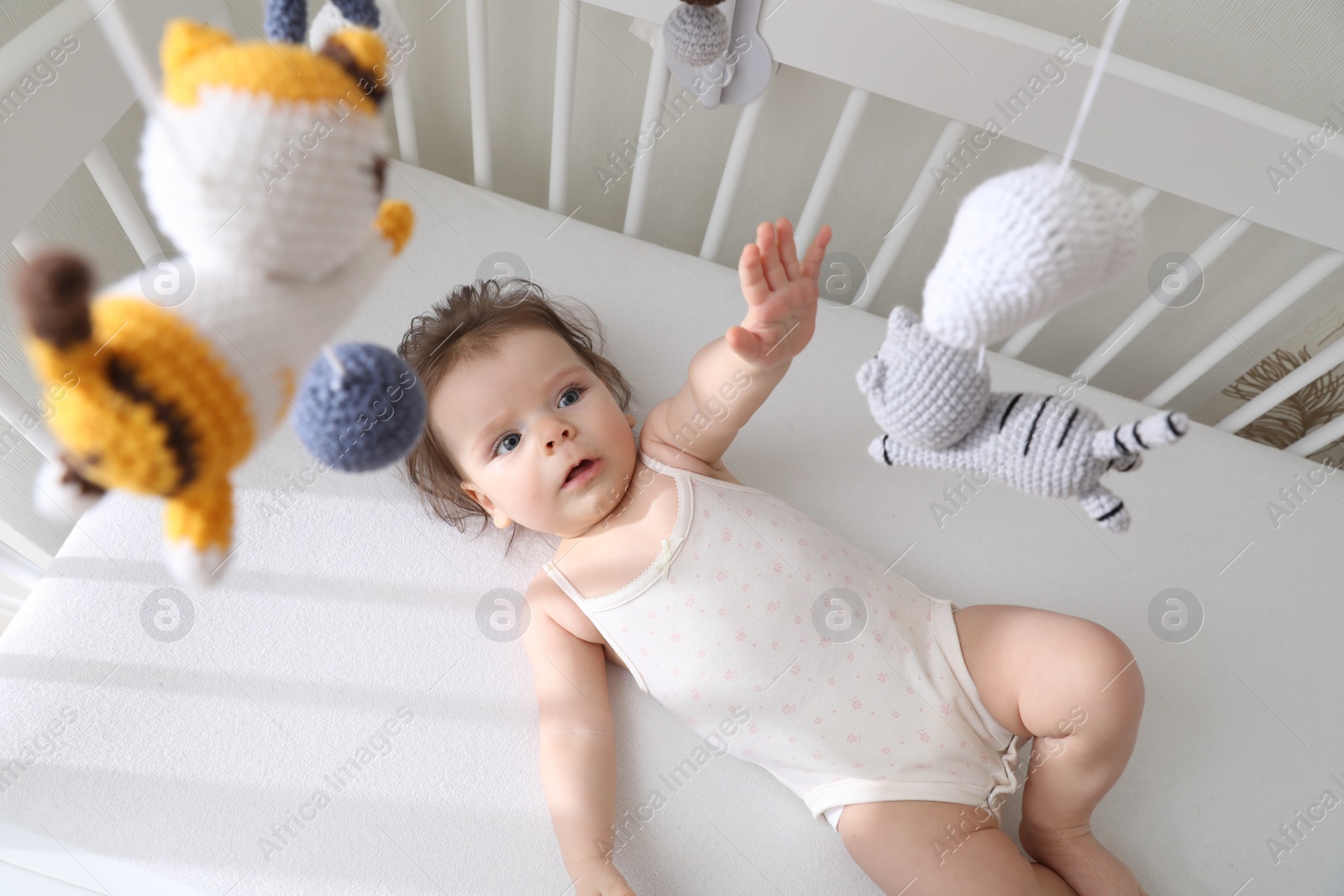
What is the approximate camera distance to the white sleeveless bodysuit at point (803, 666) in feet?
2.96

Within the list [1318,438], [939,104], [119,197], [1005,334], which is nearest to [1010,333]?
[1005,334]

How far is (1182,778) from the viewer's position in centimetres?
96

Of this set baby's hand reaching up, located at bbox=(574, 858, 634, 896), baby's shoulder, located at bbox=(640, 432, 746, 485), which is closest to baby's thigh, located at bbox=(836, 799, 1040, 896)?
baby's hand reaching up, located at bbox=(574, 858, 634, 896)

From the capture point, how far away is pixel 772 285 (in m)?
0.65

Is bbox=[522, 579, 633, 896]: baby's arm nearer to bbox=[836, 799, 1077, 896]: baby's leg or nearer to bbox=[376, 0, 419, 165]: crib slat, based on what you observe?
bbox=[836, 799, 1077, 896]: baby's leg

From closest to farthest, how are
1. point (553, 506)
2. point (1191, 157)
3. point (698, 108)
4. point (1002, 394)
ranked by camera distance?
point (1002, 394), point (1191, 157), point (553, 506), point (698, 108)

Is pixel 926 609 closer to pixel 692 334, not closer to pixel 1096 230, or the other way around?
pixel 692 334

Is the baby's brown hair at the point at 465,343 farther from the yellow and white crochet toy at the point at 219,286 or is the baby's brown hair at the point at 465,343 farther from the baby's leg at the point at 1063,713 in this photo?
the yellow and white crochet toy at the point at 219,286

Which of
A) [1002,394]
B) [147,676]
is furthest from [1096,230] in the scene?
[147,676]

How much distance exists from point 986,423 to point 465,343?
617mm

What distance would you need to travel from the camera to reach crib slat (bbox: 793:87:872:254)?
91 cm

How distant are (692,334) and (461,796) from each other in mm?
636

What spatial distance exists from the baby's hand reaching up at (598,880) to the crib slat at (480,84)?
87 centimetres

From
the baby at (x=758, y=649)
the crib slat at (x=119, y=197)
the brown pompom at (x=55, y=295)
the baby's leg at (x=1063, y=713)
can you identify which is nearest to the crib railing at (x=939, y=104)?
the crib slat at (x=119, y=197)
